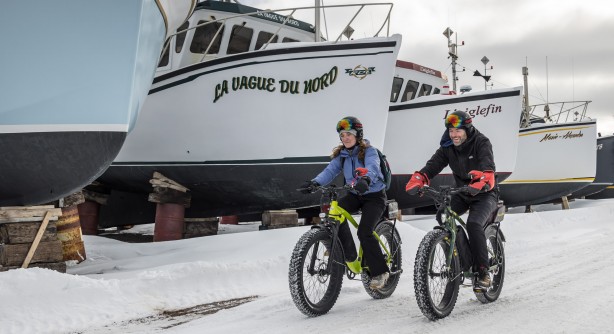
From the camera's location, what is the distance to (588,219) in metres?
15.0

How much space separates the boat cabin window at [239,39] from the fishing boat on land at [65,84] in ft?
15.3

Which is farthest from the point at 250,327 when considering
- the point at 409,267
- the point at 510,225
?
the point at 510,225

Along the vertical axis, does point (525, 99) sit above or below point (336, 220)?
above

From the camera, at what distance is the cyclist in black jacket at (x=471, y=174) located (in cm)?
440

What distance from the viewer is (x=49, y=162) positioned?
6.36m

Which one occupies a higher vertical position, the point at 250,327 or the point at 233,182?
the point at 233,182

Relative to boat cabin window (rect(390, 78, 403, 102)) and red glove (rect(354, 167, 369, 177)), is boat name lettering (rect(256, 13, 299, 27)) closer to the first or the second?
boat cabin window (rect(390, 78, 403, 102))

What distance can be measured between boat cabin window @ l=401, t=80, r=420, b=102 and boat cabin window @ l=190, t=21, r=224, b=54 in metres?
6.12

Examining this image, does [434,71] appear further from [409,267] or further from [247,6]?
[409,267]

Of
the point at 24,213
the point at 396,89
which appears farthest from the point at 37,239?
the point at 396,89

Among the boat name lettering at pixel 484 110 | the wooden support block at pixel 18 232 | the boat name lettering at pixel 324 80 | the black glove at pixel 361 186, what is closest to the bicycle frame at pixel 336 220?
the black glove at pixel 361 186

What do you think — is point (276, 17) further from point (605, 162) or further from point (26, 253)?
point (605, 162)

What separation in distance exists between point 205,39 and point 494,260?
8.45 m

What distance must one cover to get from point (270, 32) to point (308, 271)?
820 centimetres
